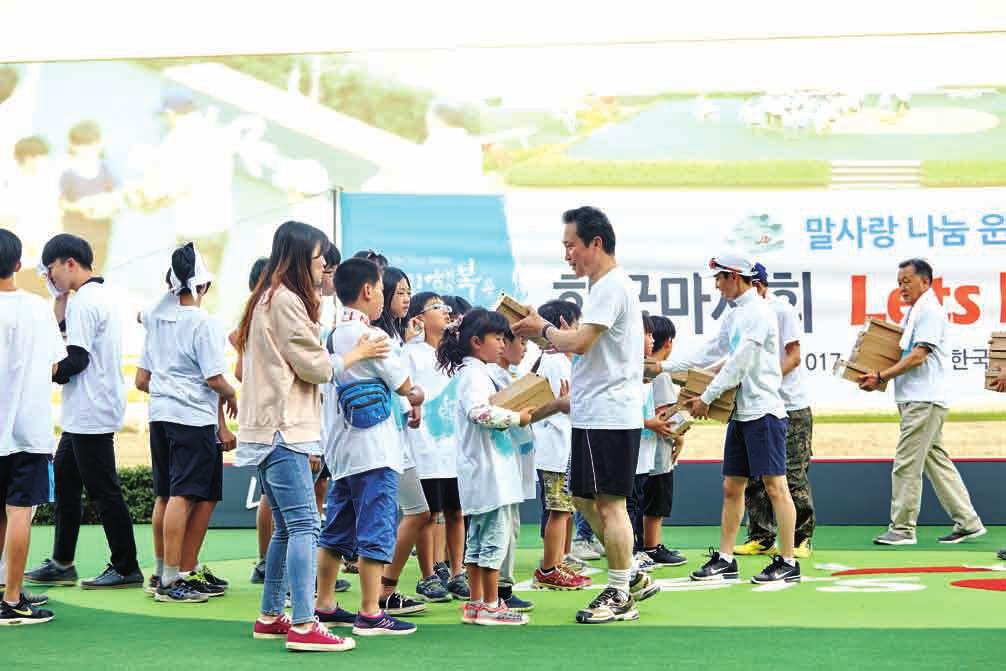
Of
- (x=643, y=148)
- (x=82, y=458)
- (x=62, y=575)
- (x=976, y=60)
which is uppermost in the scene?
(x=976, y=60)

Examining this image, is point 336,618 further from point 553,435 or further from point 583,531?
point 583,531

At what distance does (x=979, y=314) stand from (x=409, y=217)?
4298 millimetres

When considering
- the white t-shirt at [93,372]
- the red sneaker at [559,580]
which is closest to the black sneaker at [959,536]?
the red sneaker at [559,580]

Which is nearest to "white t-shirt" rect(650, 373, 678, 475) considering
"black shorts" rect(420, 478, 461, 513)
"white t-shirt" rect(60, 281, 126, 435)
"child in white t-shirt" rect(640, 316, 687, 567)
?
"child in white t-shirt" rect(640, 316, 687, 567)

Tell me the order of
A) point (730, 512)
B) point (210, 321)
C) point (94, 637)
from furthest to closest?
point (730, 512), point (210, 321), point (94, 637)

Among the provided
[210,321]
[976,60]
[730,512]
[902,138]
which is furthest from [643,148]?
[210,321]

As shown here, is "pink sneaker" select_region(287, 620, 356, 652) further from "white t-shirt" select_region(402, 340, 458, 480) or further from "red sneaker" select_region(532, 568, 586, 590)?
"red sneaker" select_region(532, 568, 586, 590)

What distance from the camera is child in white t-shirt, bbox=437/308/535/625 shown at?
5.77m

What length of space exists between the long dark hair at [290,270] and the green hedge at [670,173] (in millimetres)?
5706

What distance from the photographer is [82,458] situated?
6973mm

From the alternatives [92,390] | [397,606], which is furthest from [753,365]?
[92,390]

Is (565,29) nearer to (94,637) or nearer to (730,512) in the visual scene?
(730,512)

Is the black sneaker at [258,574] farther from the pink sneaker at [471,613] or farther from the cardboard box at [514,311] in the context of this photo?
the cardboard box at [514,311]

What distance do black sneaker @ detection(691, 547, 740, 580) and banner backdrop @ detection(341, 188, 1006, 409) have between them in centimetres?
336
